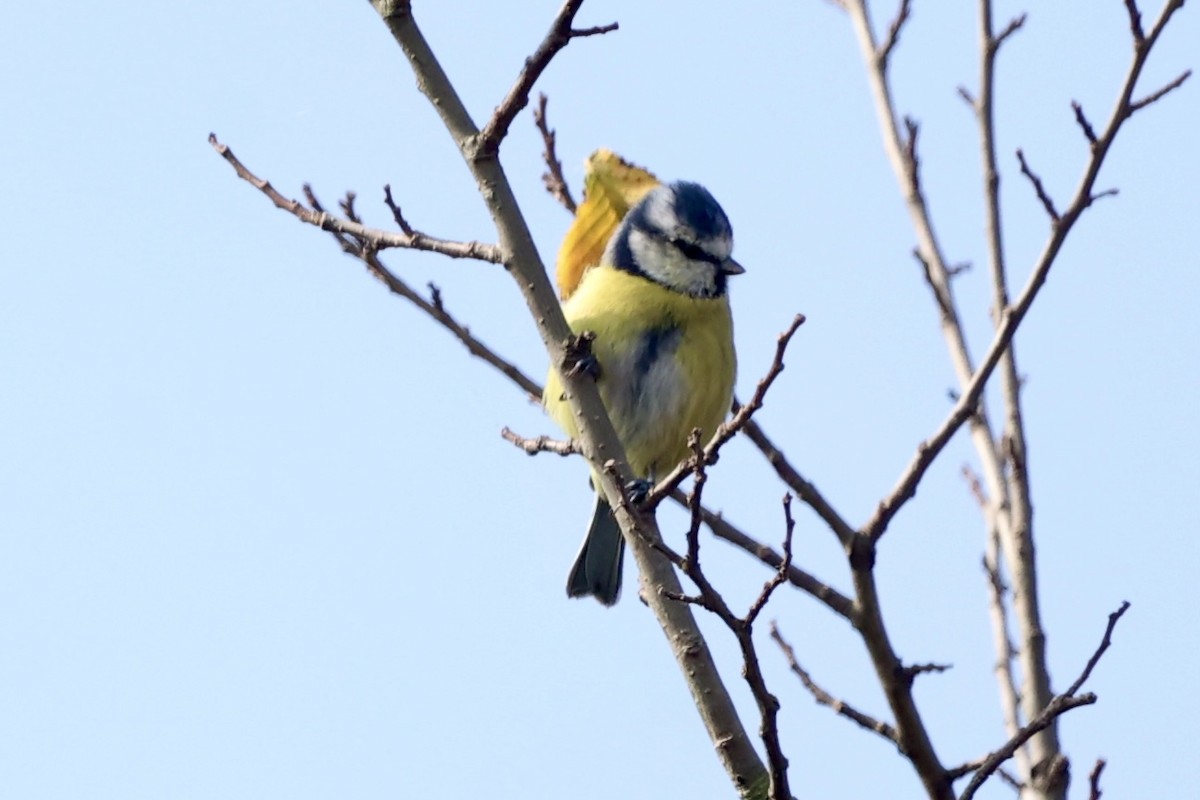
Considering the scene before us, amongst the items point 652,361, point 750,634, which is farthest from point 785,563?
point 652,361

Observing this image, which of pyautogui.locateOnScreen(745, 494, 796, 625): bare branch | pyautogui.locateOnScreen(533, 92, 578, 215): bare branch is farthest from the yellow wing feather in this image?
pyautogui.locateOnScreen(745, 494, 796, 625): bare branch

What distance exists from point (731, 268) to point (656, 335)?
19.3 inches

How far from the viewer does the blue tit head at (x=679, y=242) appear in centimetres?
467

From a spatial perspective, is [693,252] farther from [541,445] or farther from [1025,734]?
[1025,734]

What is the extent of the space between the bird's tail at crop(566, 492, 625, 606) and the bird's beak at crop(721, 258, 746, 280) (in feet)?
2.59

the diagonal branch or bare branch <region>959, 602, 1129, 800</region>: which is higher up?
the diagonal branch

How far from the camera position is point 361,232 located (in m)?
3.34

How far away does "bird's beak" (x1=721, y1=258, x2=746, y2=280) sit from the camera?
4824 mm

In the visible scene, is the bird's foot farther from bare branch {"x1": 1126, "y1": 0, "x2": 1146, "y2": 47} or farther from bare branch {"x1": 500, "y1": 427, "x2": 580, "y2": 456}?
bare branch {"x1": 1126, "y1": 0, "x2": 1146, "y2": 47}

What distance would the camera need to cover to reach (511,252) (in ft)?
9.99

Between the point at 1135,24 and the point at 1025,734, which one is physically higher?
the point at 1135,24

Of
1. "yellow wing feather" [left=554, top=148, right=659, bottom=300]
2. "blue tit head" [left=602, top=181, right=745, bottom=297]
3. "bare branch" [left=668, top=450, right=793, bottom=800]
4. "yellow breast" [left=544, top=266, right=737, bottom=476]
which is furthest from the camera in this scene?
"blue tit head" [left=602, top=181, right=745, bottom=297]

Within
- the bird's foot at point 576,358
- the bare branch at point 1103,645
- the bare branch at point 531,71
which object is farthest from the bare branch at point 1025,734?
the bare branch at point 531,71

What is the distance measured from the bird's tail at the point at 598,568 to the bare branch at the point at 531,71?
6.77ft
